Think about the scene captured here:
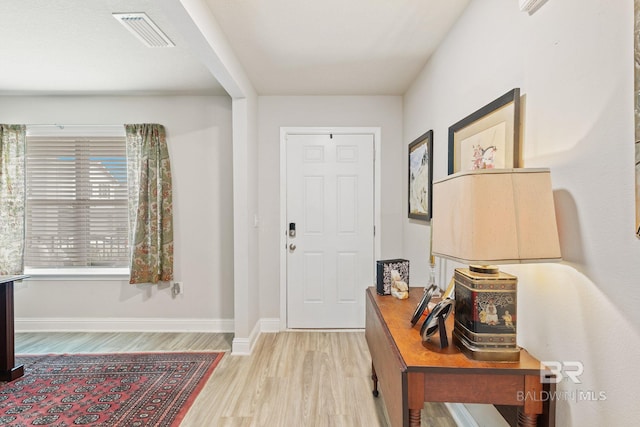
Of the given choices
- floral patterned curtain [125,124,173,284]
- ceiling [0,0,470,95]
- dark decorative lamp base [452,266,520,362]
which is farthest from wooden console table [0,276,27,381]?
dark decorative lamp base [452,266,520,362]

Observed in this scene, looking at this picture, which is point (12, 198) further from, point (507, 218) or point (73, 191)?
point (507, 218)

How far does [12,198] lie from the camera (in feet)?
10.2

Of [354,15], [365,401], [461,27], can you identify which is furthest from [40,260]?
[461,27]

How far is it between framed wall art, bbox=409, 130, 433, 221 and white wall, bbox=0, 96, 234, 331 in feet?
5.98

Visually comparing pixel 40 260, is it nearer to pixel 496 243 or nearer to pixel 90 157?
pixel 90 157

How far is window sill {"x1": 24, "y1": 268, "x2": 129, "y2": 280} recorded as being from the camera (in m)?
3.19

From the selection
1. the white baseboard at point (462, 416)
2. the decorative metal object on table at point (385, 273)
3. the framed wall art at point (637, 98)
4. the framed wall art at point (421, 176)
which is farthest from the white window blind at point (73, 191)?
the framed wall art at point (637, 98)

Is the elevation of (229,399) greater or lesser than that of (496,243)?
lesser

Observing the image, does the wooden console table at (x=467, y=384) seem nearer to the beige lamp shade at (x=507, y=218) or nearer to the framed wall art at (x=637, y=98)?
the beige lamp shade at (x=507, y=218)

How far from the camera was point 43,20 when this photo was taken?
1.95 m

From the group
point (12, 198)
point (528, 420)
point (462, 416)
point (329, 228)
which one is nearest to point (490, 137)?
point (528, 420)

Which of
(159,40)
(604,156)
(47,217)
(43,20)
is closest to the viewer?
(604,156)

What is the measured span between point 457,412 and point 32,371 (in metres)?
3.12

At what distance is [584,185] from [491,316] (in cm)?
51
